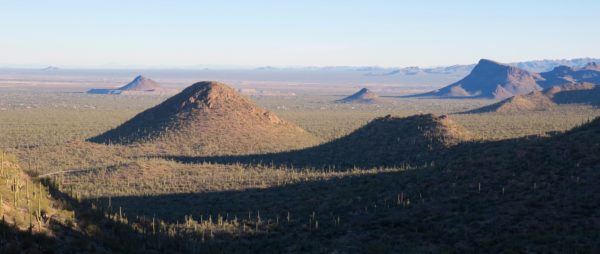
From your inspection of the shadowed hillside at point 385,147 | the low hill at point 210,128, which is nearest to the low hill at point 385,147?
the shadowed hillside at point 385,147

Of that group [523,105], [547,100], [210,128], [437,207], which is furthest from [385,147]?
[547,100]

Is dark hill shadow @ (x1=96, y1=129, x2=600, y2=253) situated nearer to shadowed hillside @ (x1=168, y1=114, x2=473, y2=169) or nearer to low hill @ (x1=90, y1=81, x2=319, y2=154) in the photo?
shadowed hillside @ (x1=168, y1=114, x2=473, y2=169)

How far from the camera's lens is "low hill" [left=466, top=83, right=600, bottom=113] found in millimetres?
119125

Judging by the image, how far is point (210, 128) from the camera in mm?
70938

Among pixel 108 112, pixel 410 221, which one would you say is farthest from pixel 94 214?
pixel 108 112

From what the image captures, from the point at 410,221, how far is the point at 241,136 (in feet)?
141

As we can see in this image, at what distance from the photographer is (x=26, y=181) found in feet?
67.4

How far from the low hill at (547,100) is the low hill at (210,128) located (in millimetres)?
57730

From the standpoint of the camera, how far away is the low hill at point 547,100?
4690 inches

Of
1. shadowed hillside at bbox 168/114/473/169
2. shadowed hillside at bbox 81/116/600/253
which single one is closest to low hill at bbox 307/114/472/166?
shadowed hillside at bbox 168/114/473/169

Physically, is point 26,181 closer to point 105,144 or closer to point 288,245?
point 288,245

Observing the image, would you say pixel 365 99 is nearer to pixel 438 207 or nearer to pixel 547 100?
pixel 547 100

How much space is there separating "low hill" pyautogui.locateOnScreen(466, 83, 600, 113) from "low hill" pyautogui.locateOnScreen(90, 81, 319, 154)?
5773cm

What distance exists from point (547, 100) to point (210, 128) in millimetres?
80368
